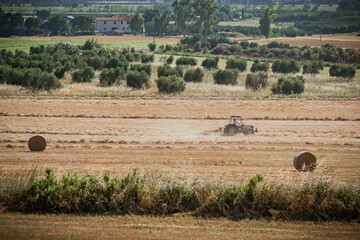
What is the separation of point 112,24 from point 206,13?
3624 cm

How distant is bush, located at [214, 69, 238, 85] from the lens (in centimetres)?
5947

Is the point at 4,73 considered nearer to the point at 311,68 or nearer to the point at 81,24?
the point at 311,68

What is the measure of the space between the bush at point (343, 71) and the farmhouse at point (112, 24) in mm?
113857

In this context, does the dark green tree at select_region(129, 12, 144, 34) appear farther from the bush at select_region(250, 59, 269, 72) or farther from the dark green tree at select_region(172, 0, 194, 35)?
the bush at select_region(250, 59, 269, 72)

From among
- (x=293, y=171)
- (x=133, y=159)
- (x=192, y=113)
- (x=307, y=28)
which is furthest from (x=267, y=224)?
(x=307, y=28)

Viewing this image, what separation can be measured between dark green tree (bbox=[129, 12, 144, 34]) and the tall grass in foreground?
5978 inches

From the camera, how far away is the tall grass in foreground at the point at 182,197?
51.7 ft

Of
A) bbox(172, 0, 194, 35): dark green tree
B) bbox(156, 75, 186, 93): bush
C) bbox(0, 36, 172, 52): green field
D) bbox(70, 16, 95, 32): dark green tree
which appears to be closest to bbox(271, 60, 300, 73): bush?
bbox(156, 75, 186, 93): bush

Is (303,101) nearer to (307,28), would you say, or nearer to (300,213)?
(300,213)

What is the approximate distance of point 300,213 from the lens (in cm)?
1584

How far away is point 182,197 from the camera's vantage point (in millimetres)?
→ 16234

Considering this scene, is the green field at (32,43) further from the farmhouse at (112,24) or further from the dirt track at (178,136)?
the dirt track at (178,136)

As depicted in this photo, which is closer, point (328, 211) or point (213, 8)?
point (328, 211)

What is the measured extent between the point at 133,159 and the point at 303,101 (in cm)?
2419
